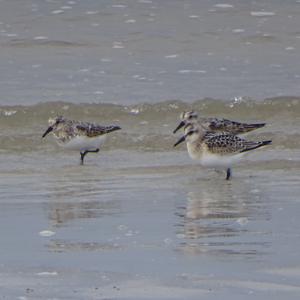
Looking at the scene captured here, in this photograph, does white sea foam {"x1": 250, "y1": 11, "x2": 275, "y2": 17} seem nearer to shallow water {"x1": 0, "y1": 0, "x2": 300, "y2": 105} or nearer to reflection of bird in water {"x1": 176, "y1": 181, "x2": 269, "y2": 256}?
shallow water {"x1": 0, "y1": 0, "x2": 300, "y2": 105}

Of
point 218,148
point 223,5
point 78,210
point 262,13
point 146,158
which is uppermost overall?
point 223,5

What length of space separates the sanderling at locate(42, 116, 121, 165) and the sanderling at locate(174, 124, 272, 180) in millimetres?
1485

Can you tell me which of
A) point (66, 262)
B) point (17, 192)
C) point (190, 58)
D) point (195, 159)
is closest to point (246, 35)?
point (190, 58)

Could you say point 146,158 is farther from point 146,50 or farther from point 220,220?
point 146,50

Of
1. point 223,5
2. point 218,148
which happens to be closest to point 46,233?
point 218,148

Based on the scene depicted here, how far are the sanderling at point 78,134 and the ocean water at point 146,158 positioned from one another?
0.23 m

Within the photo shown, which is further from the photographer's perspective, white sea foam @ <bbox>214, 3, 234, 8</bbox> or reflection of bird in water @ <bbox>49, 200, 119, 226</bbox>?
white sea foam @ <bbox>214, 3, 234, 8</bbox>

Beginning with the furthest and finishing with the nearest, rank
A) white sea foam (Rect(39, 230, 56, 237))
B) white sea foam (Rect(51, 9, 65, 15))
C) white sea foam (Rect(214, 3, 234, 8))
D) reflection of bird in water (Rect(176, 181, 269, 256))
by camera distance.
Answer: white sea foam (Rect(214, 3, 234, 8))
white sea foam (Rect(51, 9, 65, 15))
white sea foam (Rect(39, 230, 56, 237))
reflection of bird in water (Rect(176, 181, 269, 256))

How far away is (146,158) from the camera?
1202 cm

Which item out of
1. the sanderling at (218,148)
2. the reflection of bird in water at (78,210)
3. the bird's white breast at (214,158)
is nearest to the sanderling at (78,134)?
the sanderling at (218,148)

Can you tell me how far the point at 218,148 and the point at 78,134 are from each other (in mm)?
2210

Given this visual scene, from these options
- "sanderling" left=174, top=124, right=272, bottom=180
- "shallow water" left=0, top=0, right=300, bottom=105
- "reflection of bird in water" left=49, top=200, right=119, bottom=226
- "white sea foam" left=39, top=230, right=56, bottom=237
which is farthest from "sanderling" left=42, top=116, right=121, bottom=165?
"white sea foam" left=39, top=230, right=56, bottom=237

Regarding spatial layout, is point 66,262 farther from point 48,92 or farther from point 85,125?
point 48,92

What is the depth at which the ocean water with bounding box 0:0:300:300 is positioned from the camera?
21.2 ft
